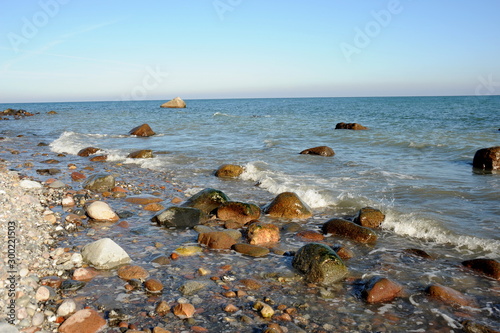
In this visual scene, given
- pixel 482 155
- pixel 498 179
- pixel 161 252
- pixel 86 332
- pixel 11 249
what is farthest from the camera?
pixel 482 155

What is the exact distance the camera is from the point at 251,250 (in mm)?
5398

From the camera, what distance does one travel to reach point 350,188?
9.30 m

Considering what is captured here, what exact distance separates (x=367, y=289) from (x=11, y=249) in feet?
15.3

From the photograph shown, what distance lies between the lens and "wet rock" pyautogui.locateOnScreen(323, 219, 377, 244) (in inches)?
238

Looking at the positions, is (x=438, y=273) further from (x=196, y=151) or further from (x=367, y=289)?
(x=196, y=151)

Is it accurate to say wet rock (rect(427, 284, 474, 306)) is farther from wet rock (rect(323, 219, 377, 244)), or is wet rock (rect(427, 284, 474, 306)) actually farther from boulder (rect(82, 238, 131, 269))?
boulder (rect(82, 238, 131, 269))

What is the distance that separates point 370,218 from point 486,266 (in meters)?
2.15

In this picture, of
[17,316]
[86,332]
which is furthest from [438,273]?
[17,316]

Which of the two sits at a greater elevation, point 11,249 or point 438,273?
point 11,249

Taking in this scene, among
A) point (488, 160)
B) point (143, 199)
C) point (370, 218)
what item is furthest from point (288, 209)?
point (488, 160)

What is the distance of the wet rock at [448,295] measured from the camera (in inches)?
161

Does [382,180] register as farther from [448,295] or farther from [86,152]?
[86,152]

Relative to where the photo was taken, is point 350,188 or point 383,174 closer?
point 350,188

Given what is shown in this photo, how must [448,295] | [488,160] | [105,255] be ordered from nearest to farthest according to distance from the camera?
1. [448,295]
2. [105,255]
3. [488,160]
